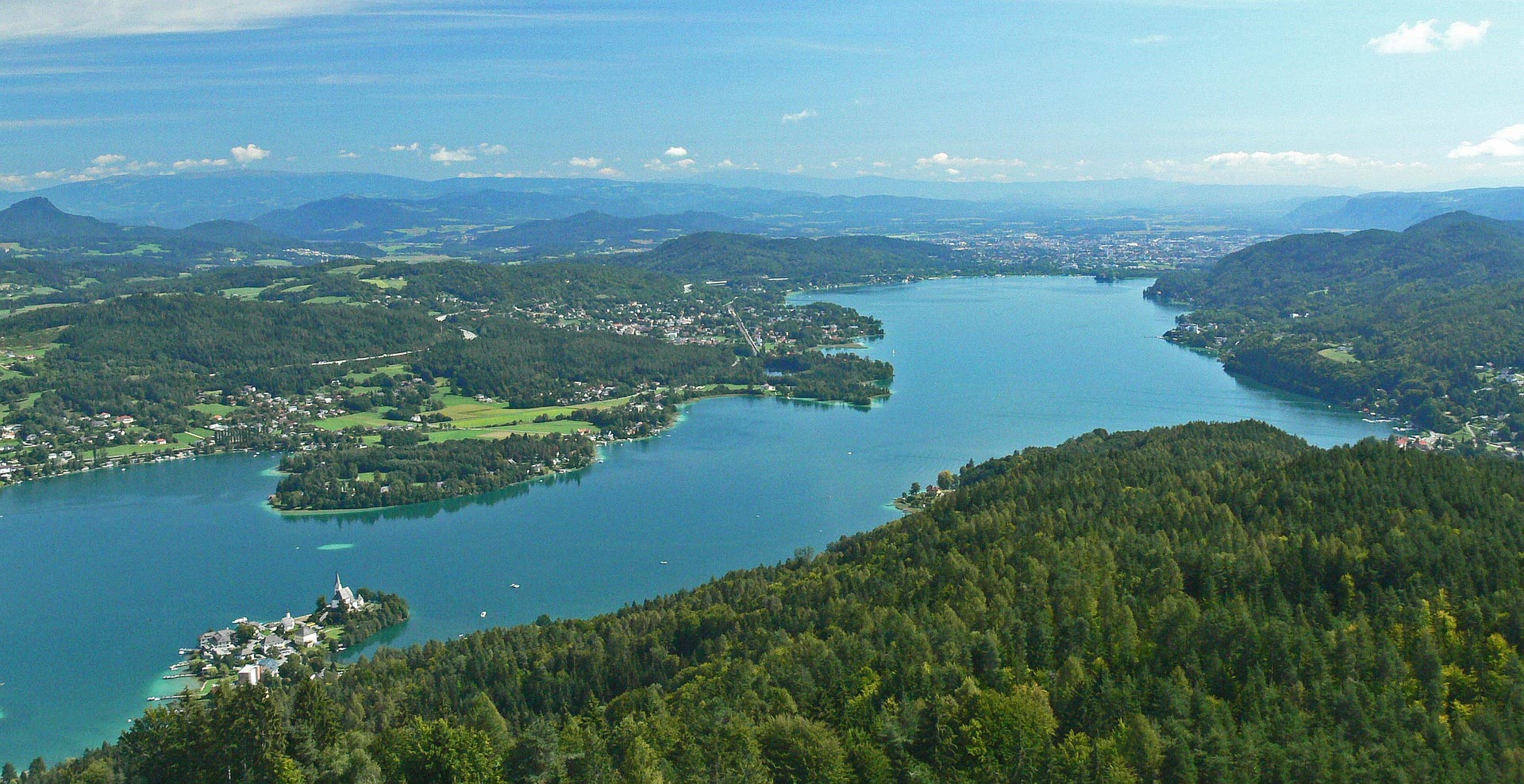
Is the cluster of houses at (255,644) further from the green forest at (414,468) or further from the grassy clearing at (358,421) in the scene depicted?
the grassy clearing at (358,421)

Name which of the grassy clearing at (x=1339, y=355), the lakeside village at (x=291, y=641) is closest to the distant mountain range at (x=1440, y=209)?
the grassy clearing at (x=1339, y=355)

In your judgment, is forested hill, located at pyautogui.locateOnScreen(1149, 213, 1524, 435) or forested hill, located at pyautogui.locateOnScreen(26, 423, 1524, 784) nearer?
forested hill, located at pyautogui.locateOnScreen(26, 423, 1524, 784)

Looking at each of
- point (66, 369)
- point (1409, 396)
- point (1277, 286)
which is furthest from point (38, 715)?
point (1277, 286)

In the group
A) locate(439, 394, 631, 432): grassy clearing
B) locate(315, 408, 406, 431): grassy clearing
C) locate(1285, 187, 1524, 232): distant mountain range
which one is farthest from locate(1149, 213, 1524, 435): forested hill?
locate(1285, 187, 1524, 232): distant mountain range

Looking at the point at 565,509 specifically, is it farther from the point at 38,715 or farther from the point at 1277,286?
the point at 1277,286

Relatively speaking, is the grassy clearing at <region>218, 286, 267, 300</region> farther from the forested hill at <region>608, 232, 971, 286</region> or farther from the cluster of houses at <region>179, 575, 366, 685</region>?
the cluster of houses at <region>179, 575, 366, 685</region>

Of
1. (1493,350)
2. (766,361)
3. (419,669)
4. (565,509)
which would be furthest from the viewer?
(766,361)
